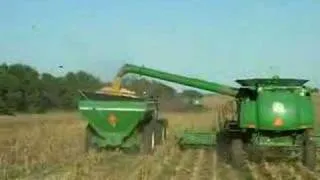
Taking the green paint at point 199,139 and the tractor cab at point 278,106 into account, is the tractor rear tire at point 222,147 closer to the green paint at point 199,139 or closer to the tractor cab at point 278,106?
the green paint at point 199,139

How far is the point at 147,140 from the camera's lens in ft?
59.2

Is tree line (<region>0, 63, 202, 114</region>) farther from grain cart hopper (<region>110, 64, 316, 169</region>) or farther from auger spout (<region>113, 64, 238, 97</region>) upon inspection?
grain cart hopper (<region>110, 64, 316, 169</region>)

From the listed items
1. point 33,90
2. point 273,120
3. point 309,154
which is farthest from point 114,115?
point 33,90

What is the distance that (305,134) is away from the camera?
15.2m

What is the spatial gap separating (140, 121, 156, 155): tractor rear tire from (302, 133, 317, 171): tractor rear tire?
182 inches

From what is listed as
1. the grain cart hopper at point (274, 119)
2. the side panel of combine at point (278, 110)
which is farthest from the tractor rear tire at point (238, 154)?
the side panel of combine at point (278, 110)

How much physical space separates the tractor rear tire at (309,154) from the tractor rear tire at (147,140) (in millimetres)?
4633

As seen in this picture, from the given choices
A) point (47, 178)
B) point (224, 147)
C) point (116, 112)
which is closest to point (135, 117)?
point (116, 112)

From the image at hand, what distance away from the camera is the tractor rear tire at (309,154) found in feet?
48.3

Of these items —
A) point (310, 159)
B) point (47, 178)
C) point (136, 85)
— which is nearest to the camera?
point (47, 178)

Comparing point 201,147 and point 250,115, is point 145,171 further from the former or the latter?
point 201,147

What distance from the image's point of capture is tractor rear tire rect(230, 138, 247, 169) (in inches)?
597

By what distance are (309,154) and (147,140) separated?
4937 millimetres

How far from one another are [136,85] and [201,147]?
4.25m
